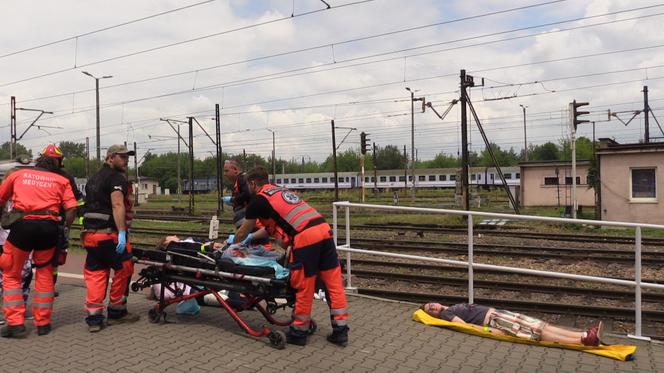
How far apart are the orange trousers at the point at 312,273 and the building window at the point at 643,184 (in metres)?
19.8

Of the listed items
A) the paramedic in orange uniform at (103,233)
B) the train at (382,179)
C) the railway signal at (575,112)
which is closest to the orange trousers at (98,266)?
the paramedic in orange uniform at (103,233)

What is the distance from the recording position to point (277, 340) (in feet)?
16.0

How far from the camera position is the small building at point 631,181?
20.7 meters

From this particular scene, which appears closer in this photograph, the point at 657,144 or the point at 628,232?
the point at 628,232

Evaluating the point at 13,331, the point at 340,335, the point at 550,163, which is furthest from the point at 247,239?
the point at 550,163

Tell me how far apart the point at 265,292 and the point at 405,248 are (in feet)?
32.5

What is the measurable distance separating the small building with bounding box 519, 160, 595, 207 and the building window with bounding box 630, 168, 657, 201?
1130cm

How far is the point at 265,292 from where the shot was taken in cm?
497

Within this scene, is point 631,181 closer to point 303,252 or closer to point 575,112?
point 575,112

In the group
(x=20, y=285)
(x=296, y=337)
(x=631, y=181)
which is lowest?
(x=296, y=337)

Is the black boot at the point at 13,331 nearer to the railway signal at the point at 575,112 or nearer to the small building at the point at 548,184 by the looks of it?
the railway signal at the point at 575,112

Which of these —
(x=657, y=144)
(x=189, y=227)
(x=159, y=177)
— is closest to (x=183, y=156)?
(x=159, y=177)

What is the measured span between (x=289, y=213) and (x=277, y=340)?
112cm

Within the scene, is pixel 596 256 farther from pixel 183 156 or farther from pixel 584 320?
pixel 183 156
